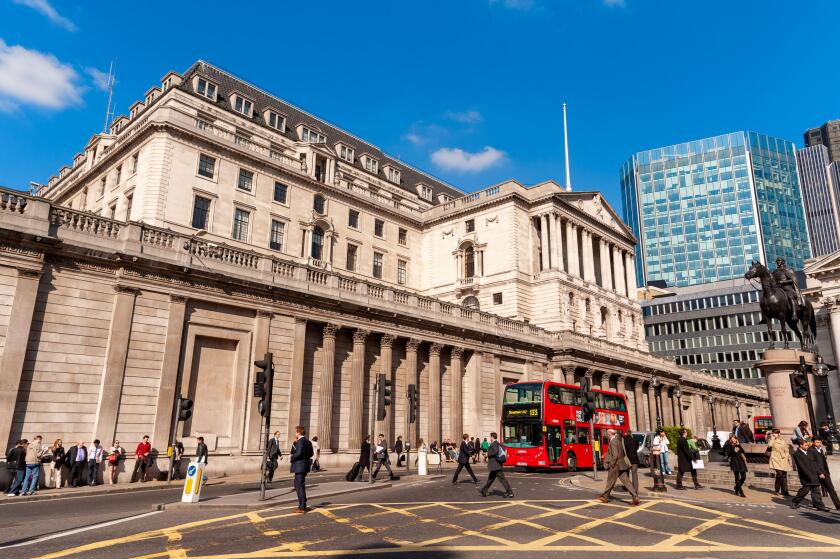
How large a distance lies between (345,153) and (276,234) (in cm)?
1634

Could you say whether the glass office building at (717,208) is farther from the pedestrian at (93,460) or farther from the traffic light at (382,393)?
the pedestrian at (93,460)

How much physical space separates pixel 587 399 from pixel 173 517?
15.0 metres

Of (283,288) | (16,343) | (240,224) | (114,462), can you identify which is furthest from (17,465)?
(240,224)

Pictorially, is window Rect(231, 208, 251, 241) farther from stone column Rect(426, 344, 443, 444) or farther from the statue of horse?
the statue of horse

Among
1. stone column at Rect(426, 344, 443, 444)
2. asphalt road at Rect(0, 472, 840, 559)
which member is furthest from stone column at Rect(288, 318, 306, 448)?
asphalt road at Rect(0, 472, 840, 559)

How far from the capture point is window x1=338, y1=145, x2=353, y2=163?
56062 mm

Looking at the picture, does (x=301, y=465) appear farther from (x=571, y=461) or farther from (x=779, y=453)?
(x=571, y=461)

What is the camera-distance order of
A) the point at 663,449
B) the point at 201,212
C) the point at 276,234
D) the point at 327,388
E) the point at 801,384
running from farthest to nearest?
the point at 276,234
the point at 201,212
the point at 327,388
the point at 663,449
the point at 801,384

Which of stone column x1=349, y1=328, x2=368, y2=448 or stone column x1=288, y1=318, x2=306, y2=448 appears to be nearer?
stone column x1=288, y1=318, x2=306, y2=448

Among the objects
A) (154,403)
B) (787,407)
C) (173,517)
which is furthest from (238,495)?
(787,407)

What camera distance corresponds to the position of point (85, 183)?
47.9m

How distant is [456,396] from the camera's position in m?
35.5

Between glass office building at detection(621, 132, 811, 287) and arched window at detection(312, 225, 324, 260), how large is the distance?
138 meters

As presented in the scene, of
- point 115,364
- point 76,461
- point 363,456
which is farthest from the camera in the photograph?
point 115,364
